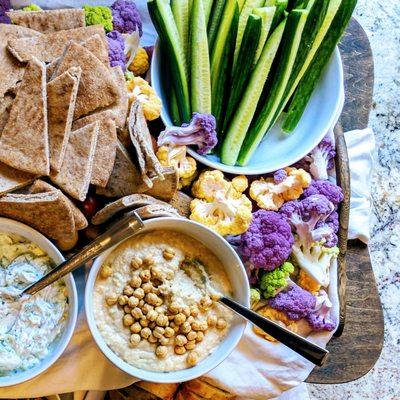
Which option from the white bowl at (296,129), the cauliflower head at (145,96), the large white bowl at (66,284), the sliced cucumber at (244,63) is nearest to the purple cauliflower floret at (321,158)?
the white bowl at (296,129)

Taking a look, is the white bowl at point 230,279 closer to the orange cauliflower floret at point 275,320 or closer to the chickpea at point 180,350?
the chickpea at point 180,350

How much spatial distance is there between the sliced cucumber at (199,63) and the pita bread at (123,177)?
350 millimetres

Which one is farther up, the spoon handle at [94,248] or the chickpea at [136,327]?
the spoon handle at [94,248]

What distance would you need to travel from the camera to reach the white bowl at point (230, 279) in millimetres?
1934

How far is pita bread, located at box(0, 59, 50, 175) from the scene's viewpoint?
1.89m

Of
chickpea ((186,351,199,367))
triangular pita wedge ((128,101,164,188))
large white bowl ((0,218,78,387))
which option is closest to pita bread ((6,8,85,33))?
triangular pita wedge ((128,101,164,188))

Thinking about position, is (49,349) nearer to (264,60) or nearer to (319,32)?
(264,60)

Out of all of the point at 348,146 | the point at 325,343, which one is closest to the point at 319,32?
the point at 348,146

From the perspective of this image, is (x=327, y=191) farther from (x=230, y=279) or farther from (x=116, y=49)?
(x=116, y=49)

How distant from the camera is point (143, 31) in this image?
7.89ft

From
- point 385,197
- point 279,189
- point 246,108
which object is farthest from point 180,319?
point 385,197

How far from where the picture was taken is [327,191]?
88.7 inches

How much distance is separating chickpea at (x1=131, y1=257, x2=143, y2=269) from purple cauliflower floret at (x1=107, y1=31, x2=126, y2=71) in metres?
0.63

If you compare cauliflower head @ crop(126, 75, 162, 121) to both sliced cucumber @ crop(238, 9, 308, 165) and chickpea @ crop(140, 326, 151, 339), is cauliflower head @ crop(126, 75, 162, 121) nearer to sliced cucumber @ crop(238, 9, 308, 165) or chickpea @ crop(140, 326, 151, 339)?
sliced cucumber @ crop(238, 9, 308, 165)
